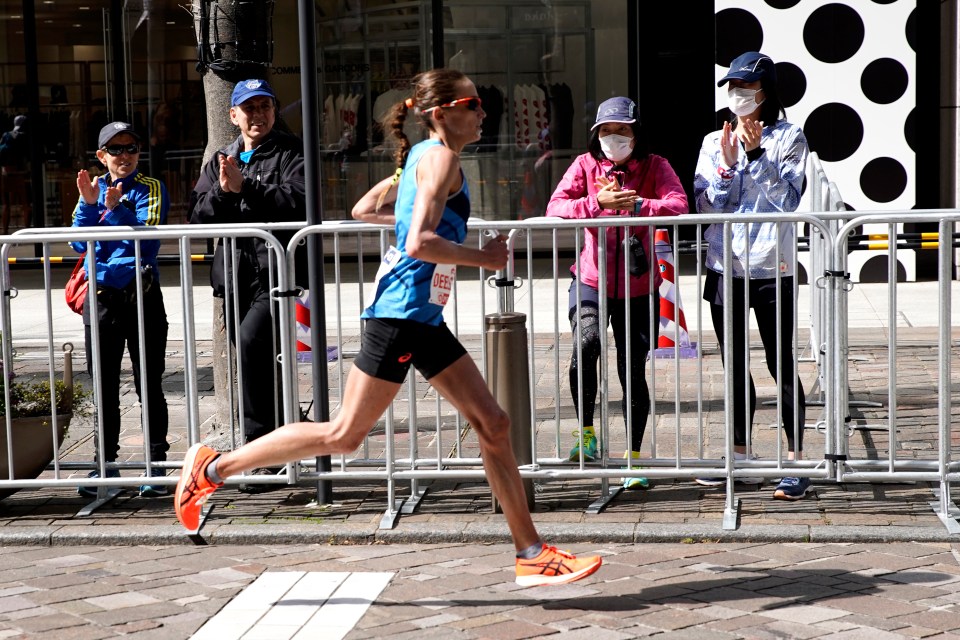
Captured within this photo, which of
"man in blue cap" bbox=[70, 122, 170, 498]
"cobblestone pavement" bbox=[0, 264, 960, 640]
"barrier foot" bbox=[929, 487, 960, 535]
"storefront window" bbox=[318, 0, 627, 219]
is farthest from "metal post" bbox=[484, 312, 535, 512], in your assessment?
"storefront window" bbox=[318, 0, 627, 219]

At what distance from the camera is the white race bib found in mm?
4762

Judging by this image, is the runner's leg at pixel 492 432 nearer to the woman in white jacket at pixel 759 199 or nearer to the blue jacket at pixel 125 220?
the woman in white jacket at pixel 759 199

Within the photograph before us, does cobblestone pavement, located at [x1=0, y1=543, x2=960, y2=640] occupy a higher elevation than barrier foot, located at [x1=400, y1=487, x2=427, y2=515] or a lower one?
lower

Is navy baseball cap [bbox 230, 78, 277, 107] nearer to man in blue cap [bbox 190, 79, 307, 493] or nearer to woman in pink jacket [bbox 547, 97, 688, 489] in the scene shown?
man in blue cap [bbox 190, 79, 307, 493]

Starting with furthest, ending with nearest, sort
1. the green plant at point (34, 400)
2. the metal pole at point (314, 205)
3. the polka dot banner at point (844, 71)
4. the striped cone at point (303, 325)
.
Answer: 1. the polka dot banner at point (844, 71)
2. the striped cone at point (303, 325)
3. the green plant at point (34, 400)
4. the metal pole at point (314, 205)

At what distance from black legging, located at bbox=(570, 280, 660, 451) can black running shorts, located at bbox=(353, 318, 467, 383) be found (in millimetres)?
1533

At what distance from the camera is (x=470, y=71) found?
1636 cm

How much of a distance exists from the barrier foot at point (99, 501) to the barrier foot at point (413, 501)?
141cm

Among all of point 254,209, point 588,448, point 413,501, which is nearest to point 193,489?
point 413,501

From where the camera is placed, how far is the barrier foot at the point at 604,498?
6.00m

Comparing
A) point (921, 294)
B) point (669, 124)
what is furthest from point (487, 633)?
point (669, 124)

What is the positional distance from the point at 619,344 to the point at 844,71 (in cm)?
832

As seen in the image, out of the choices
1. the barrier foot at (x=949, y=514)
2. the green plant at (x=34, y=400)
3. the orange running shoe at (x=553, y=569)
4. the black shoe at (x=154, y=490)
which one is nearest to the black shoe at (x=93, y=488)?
the black shoe at (x=154, y=490)

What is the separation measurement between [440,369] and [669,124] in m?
11.8
